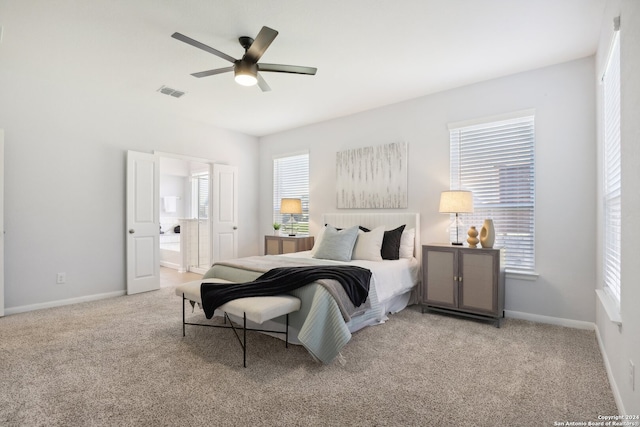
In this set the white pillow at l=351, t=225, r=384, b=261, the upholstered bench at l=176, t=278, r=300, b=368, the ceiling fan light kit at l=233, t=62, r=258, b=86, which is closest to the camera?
the upholstered bench at l=176, t=278, r=300, b=368

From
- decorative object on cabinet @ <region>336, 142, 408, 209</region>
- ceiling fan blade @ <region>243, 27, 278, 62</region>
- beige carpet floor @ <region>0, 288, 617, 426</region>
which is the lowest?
beige carpet floor @ <region>0, 288, 617, 426</region>

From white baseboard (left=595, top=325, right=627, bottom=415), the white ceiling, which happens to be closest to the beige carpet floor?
white baseboard (left=595, top=325, right=627, bottom=415)

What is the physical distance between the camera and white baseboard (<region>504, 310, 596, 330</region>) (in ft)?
10.7

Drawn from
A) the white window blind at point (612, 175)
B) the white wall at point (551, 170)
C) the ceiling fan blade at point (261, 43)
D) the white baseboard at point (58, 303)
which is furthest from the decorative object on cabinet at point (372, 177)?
the white baseboard at point (58, 303)

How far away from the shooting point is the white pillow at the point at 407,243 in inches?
165

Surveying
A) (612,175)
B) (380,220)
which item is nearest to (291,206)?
(380,220)

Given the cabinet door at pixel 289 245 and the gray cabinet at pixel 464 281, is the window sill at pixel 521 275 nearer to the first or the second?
the gray cabinet at pixel 464 281

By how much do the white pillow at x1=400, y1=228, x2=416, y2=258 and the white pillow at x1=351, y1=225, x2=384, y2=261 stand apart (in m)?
0.29

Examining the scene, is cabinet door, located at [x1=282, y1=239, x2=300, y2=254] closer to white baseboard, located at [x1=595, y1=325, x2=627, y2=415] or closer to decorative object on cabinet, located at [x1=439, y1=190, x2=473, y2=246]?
decorative object on cabinet, located at [x1=439, y1=190, x2=473, y2=246]

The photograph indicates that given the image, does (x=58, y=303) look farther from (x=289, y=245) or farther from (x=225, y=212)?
(x=289, y=245)

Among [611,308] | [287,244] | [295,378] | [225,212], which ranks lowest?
[295,378]

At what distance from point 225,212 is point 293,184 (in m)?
1.32

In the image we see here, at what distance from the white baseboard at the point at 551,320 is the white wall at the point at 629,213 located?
1347 mm

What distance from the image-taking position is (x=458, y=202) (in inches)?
146
